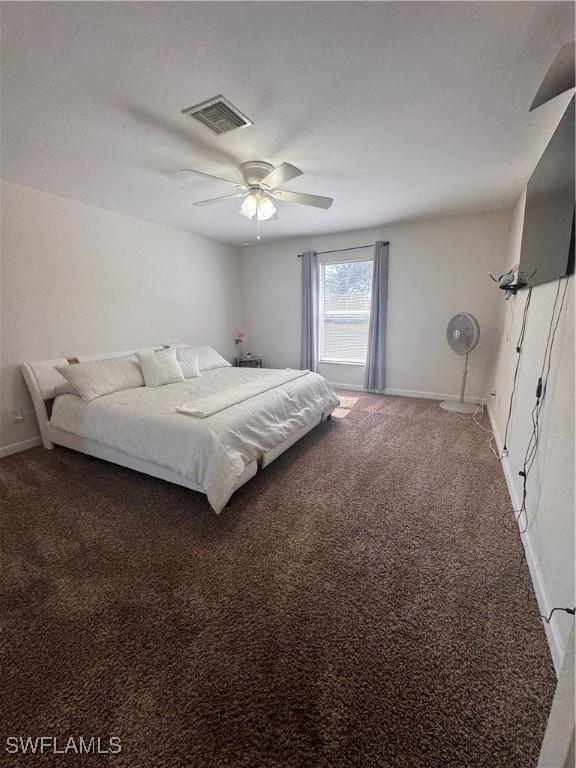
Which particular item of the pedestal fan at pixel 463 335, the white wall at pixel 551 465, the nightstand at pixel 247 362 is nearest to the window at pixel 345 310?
the nightstand at pixel 247 362

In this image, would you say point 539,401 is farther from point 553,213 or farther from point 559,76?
point 559,76

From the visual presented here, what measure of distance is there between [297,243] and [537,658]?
200 inches

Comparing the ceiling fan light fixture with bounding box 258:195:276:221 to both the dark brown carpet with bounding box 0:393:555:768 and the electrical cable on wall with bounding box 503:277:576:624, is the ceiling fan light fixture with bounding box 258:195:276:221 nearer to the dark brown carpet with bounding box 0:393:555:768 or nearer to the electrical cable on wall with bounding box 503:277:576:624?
the electrical cable on wall with bounding box 503:277:576:624

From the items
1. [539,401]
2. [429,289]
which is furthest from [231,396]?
[429,289]

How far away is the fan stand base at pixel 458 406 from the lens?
151 inches

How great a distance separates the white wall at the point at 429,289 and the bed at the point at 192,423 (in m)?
1.72

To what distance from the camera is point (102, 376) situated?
2896 millimetres

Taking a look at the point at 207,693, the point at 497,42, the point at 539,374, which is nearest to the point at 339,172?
Result: the point at 497,42

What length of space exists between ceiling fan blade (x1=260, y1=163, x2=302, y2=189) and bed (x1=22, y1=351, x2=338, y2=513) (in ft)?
5.34

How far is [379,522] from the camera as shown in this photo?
1917 mm

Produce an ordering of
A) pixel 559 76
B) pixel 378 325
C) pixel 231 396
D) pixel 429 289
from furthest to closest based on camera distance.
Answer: pixel 378 325, pixel 429 289, pixel 231 396, pixel 559 76

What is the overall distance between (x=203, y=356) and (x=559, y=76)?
12.2ft

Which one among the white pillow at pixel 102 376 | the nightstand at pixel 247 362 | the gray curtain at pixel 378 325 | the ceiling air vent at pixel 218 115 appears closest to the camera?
the ceiling air vent at pixel 218 115

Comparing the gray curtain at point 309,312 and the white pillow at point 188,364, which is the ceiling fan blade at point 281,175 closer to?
the white pillow at point 188,364
